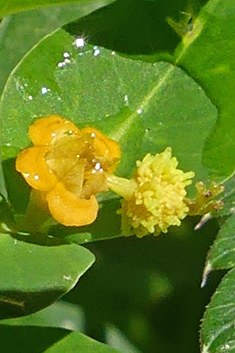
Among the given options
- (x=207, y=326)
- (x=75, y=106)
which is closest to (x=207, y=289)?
(x=207, y=326)

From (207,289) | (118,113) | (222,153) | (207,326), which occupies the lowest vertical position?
(207,289)

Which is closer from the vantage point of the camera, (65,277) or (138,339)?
(65,277)

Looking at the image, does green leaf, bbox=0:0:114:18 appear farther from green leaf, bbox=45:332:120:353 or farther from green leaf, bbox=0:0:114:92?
green leaf, bbox=0:0:114:92

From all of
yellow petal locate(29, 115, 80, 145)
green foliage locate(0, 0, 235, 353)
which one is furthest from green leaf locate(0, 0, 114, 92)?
yellow petal locate(29, 115, 80, 145)

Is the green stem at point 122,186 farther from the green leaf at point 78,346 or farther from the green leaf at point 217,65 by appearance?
the green leaf at point 78,346

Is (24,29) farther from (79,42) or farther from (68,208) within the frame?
(68,208)

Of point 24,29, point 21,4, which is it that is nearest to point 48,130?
point 21,4

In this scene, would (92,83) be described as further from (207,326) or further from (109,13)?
(207,326)
